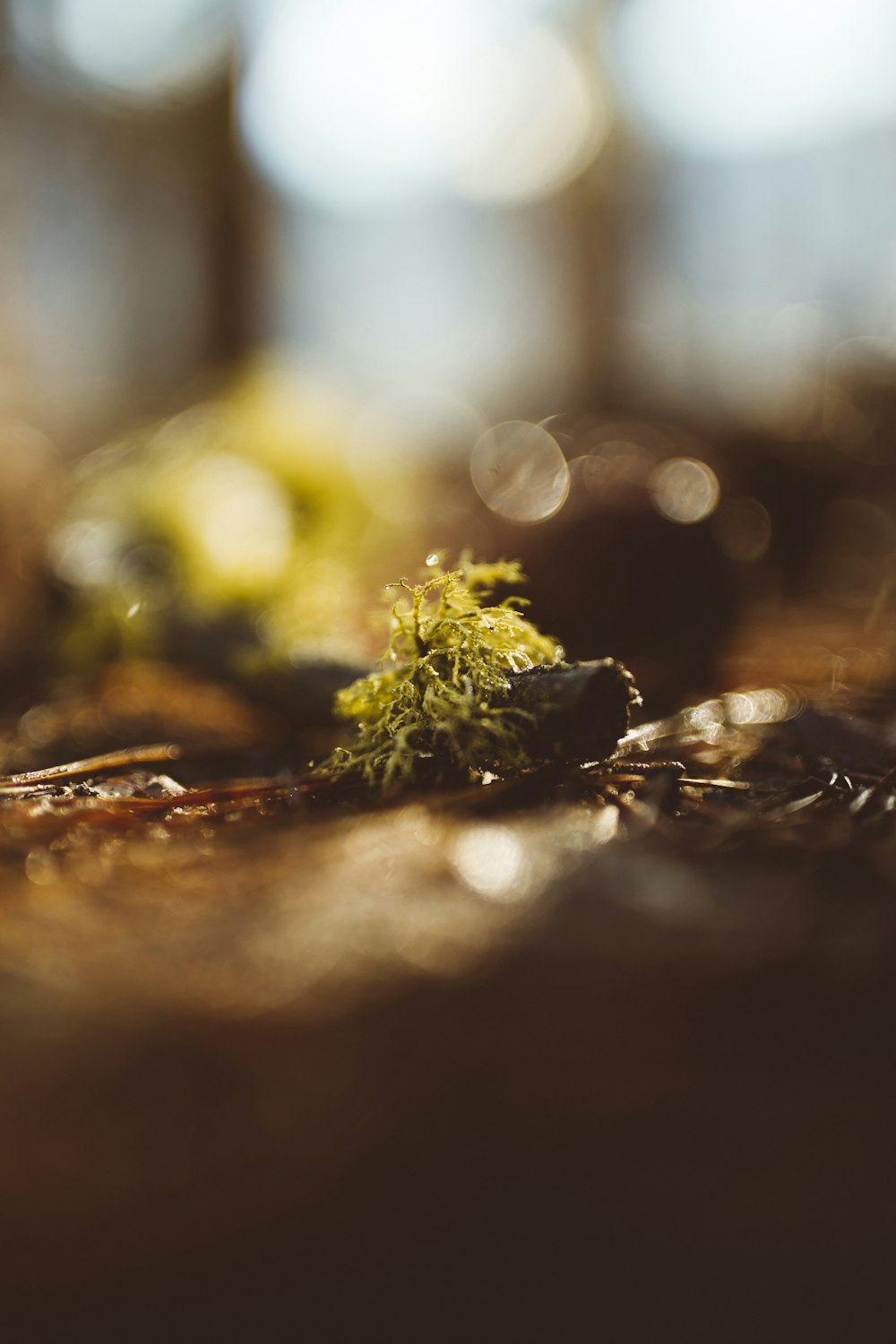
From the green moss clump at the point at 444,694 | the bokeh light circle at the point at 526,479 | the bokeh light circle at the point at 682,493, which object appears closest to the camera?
the green moss clump at the point at 444,694

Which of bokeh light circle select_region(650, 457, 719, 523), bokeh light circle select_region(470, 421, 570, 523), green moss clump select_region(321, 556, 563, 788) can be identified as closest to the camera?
green moss clump select_region(321, 556, 563, 788)

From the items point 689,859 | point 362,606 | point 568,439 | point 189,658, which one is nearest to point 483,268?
point 568,439

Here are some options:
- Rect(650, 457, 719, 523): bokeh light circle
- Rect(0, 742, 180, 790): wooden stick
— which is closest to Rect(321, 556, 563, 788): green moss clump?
Rect(0, 742, 180, 790): wooden stick

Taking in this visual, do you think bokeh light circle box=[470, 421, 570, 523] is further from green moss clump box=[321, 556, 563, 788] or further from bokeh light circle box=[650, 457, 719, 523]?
green moss clump box=[321, 556, 563, 788]

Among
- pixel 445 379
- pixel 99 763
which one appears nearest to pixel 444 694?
pixel 99 763

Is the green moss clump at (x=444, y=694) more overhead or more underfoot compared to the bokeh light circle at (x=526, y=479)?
more underfoot

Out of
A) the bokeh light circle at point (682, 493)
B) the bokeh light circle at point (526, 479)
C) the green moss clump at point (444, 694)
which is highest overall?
the bokeh light circle at point (526, 479)

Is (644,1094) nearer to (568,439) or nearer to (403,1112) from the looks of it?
(403,1112)

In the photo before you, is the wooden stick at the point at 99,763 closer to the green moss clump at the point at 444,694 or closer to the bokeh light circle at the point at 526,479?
the green moss clump at the point at 444,694

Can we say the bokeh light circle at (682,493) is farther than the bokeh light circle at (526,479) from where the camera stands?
No

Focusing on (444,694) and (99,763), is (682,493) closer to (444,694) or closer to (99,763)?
(444,694)

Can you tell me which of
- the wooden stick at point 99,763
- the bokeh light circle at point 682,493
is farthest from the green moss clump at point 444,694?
the bokeh light circle at point 682,493
